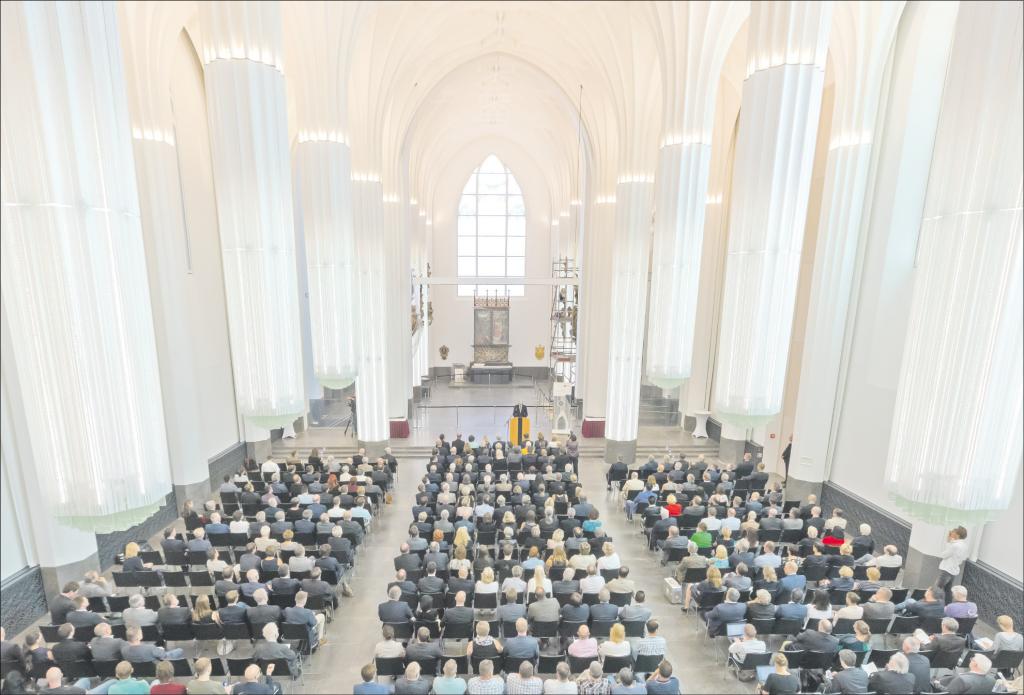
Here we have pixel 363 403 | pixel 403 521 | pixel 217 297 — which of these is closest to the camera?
pixel 403 521

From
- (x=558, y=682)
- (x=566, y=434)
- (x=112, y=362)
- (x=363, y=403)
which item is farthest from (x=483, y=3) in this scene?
(x=558, y=682)

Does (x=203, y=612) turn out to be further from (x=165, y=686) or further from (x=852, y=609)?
(x=852, y=609)

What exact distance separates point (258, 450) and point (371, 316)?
521 centimetres

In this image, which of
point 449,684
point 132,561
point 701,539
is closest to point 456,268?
point 701,539

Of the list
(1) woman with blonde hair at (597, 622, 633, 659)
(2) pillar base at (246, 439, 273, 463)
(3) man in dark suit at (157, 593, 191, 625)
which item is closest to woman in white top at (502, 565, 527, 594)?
(1) woman with blonde hair at (597, 622, 633, 659)

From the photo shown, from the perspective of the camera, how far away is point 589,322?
65.8 feet

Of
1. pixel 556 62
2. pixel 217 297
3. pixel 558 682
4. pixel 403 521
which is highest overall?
pixel 556 62

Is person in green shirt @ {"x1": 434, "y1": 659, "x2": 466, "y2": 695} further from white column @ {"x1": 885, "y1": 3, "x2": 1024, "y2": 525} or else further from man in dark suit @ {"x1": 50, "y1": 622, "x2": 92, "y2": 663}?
white column @ {"x1": 885, "y1": 3, "x2": 1024, "y2": 525}

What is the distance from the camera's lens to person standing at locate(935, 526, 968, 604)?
8.00 m

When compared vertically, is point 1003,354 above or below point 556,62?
below

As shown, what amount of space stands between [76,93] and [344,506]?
816 centimetres

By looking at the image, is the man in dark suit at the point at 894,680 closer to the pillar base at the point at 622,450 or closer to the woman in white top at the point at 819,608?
the woman in white top at the point at 819,608

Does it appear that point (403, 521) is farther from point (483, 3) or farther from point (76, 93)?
point (483, 3)

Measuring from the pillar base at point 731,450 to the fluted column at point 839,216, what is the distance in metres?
3.62
